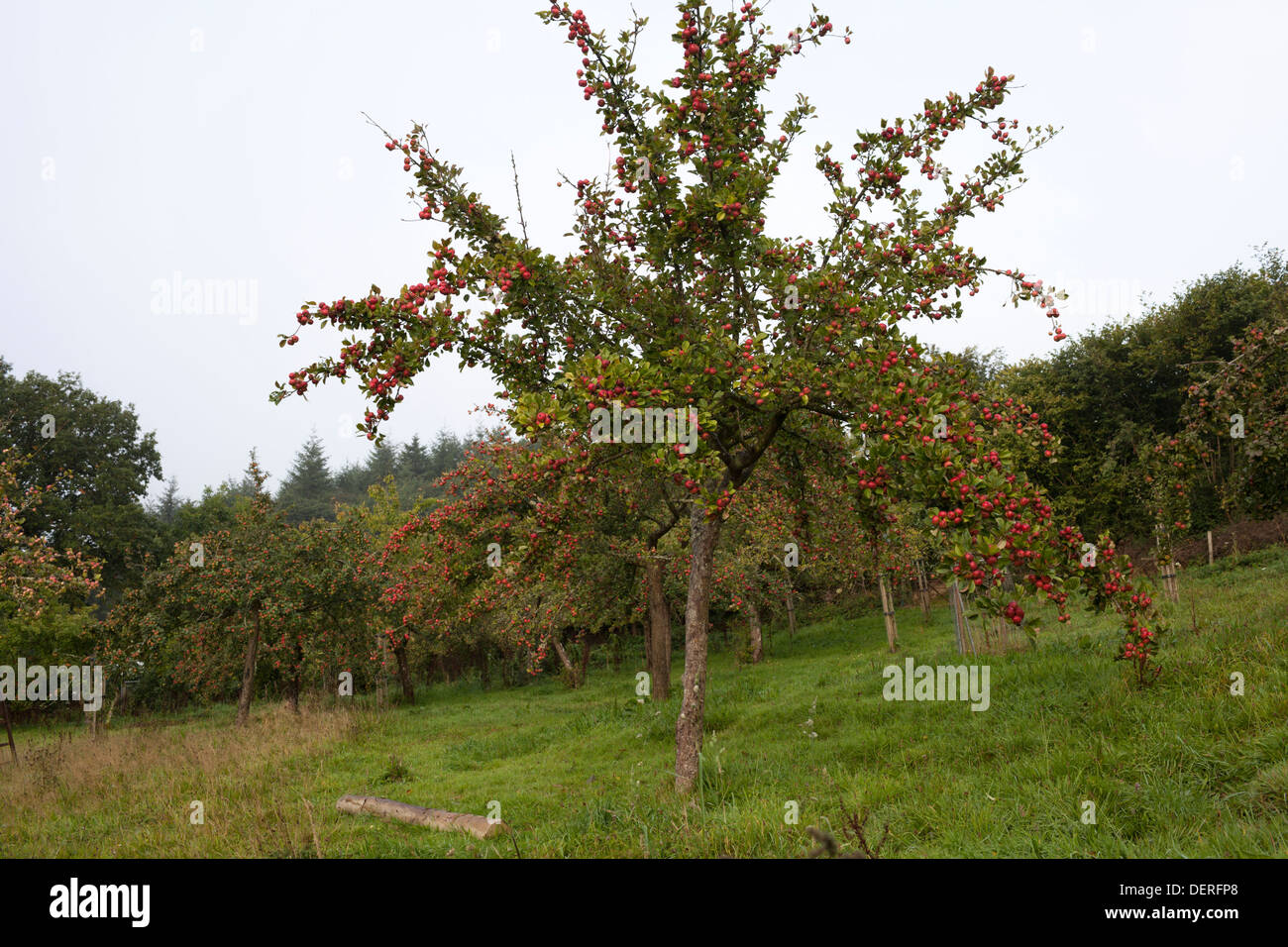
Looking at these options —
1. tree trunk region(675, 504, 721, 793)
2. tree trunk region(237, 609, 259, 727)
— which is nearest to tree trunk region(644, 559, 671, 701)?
→ tree trunk region(675, 504, 721, 793)

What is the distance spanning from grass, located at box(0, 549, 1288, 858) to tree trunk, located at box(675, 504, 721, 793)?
0.41 meters

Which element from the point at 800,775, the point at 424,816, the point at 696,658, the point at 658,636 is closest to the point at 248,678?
the point at 658,636

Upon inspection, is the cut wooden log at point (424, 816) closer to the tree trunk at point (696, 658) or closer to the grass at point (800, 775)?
the grass at point (800, 775)

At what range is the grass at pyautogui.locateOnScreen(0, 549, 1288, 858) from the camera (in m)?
5.16

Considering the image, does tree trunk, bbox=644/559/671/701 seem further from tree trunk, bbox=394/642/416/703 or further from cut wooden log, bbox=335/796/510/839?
tree trunk, bbox=394/642/416/703

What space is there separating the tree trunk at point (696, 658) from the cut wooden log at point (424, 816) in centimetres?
219

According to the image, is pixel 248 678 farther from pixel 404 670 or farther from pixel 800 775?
pixel 800 775

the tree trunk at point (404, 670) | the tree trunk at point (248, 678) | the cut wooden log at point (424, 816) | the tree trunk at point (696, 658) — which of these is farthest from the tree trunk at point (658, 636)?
the tree trunk at point (404, 670)

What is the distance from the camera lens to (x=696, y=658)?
8219 millimetres

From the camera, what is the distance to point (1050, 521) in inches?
212

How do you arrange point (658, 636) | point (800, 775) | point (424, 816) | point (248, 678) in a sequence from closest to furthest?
point (800, 775) < point (424, 816) < point (658, 636) < point (248, 678)

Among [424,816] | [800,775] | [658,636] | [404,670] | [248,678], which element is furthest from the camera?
[404,670]

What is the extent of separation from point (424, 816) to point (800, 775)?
4.71 metres
